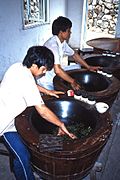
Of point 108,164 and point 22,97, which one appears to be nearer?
point 22,97

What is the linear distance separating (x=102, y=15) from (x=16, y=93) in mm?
8401

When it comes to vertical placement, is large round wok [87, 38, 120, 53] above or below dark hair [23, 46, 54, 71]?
below

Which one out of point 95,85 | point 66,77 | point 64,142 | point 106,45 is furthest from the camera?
point 106,45

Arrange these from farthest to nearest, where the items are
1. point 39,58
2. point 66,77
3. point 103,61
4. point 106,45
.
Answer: point 106,45, point 103,61, point 66,77, point 39,58

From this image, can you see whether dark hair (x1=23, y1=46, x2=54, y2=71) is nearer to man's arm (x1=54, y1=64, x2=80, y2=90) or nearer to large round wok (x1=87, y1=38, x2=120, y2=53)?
man's arm (x1=54, y1=64, x2=80, y2=90)

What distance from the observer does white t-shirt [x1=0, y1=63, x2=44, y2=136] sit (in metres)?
1.65

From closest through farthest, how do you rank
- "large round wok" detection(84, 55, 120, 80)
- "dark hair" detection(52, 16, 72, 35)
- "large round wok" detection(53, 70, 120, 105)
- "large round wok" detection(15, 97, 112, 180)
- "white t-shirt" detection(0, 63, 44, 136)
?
"large round wok" detection(15, 97, 112, 180)
"white t-shirt" detection(0, 63, 44, 136)
"large round wok" detection(53, 70, 120, 105)
"dark hair" detection(52, 16, 72, 35)
"large round wok" detection(84, 55, 120, 80)

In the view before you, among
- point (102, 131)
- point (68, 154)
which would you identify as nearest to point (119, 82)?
point (102, 131)

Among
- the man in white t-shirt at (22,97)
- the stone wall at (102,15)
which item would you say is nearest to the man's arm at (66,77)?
the man in white t-shirt at (22,97)

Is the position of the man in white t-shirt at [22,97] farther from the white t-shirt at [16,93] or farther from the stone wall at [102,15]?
the stone wall at [102,15]

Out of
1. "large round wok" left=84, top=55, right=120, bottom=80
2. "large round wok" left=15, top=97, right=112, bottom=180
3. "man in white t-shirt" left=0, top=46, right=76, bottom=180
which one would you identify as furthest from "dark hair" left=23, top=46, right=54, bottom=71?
"large round wok" left=84, top=55, right=120, bottom=80

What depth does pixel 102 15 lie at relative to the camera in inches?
354

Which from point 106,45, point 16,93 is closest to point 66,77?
Result: point 16,93

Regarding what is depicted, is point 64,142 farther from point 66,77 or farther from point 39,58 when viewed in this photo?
point 66,77
